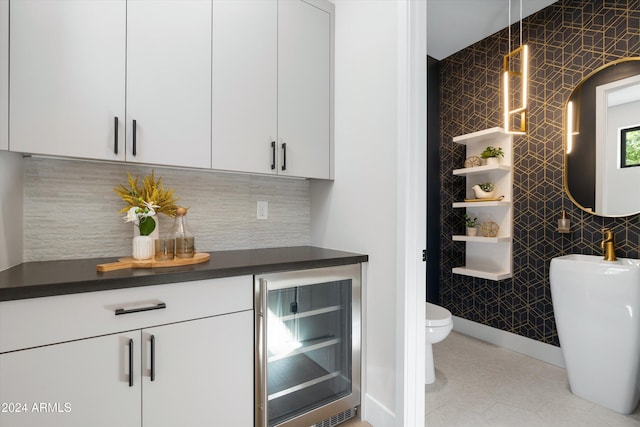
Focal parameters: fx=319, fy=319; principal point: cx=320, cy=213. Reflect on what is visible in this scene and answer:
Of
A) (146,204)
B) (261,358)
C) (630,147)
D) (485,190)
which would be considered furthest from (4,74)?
(630,147)

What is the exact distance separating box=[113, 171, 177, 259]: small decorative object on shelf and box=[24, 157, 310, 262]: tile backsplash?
168 mm

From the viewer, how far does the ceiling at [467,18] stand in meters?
2.51

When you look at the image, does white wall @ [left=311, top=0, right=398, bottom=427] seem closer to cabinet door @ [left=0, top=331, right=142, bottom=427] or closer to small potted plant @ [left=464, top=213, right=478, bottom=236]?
cabinet door @ [left=0, top=331, right=142, bottom=427]

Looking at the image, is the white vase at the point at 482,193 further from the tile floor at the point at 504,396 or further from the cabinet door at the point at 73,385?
the cabinet door at the point at 73,385

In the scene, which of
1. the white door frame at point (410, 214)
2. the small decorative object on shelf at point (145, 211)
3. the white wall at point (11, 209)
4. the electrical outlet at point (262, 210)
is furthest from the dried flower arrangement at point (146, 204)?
the white door frame at point (410, 214)

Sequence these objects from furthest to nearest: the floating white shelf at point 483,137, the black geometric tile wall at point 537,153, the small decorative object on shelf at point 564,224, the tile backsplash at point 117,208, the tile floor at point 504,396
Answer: the floating white shelf at point 483,137 < the small decorative object on shelf at point 564,224 < the black geometric tile wall at point 537,153 < the tile floor at point 504,396 < the tile backsplash at point 117,208

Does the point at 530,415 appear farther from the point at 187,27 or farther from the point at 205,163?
the point at 187,27

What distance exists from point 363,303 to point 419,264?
42 centimetres

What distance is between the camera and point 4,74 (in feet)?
4.00

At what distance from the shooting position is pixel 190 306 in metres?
1.30

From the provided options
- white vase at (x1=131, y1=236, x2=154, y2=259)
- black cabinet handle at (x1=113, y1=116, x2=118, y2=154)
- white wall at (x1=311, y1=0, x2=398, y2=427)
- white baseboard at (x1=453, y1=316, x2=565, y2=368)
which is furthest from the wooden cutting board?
white baseboard at (x1=453, y1=316, x2=565, y2=368)

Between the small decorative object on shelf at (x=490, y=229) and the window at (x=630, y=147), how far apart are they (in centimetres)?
93

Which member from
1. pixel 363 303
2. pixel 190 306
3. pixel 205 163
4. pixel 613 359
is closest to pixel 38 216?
pixel 205 163

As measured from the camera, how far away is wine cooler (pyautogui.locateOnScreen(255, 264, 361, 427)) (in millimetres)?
1476
